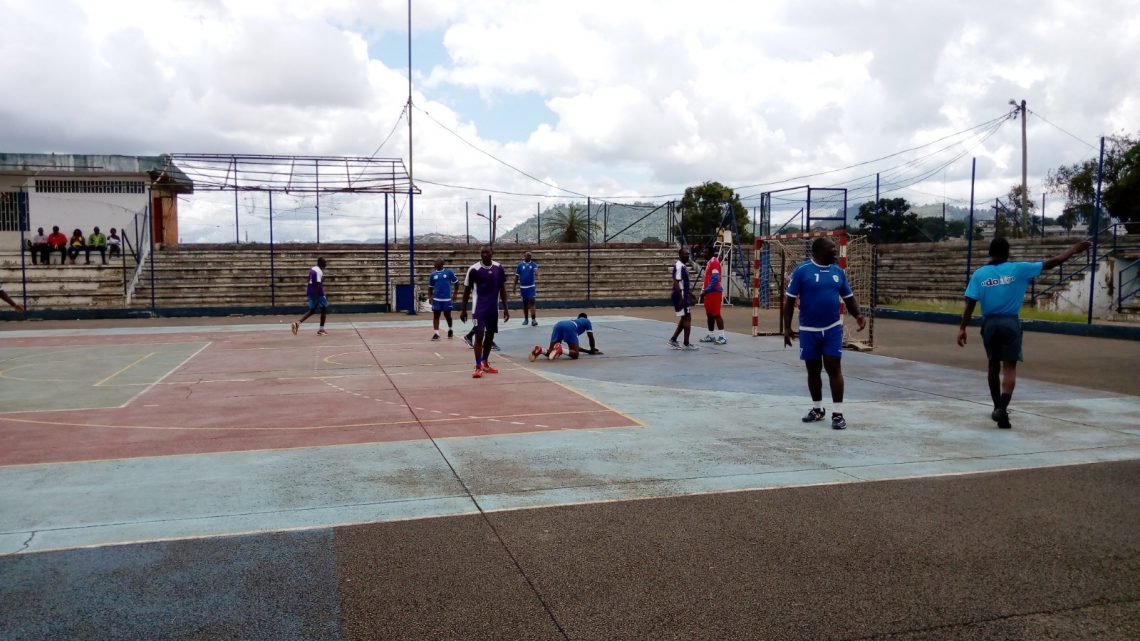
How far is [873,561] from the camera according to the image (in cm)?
436

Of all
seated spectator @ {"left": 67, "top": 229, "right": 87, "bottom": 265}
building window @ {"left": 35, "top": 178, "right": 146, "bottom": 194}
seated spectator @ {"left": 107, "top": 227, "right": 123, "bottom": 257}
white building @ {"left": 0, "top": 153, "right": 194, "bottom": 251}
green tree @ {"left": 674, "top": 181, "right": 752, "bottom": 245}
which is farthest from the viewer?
green tree @ {"left": 674, "top": 181, "right": 752, "bottom": 245}

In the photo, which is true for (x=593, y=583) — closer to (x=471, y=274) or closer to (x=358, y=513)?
(x=358, y=513)

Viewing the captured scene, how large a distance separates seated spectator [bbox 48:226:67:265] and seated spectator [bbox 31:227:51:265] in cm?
16

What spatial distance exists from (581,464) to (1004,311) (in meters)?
4.54

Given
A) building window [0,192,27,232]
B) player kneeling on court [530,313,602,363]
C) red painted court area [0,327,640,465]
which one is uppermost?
building window [0,192,27,232]

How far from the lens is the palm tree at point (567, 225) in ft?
127

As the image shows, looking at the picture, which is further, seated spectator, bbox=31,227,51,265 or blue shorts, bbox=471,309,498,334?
seated spectator, bbox=31,227,51,265

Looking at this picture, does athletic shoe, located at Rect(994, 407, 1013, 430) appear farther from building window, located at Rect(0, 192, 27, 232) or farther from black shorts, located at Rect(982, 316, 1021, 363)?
building window, located at Rect(0, 192, 27, 232)

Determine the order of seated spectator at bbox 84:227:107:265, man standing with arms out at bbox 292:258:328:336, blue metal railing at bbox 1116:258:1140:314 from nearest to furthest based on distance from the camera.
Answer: man standing with arms out at bbox 292:258:328:336 → blue metal railing at bbox 1116:258:1140:314 → seated spectator at bbox 84:227:107:265

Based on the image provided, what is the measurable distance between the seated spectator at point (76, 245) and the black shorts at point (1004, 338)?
29.7 m

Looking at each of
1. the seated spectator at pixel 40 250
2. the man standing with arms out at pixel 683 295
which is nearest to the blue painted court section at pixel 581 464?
the man standing with arms out at pixel 683 295

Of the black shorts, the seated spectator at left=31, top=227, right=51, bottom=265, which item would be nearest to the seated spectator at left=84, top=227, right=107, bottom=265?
the seated spectator at left=31, top=227, right=51, bottom=265

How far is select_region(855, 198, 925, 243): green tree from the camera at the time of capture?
122 feet

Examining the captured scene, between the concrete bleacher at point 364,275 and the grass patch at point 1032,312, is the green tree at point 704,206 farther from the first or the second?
the grass patch at point 1032,312
